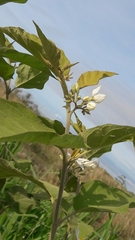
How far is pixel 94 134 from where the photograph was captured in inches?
25.5

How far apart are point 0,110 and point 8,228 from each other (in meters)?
1.01

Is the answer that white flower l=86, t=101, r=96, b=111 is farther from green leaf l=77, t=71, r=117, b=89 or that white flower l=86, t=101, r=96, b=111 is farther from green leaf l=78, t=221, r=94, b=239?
green leaf l=78, t=221, r=94, b=239

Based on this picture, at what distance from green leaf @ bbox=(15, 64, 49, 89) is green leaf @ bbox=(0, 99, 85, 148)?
18.9 inches

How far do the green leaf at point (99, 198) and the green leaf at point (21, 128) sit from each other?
0.65 feet

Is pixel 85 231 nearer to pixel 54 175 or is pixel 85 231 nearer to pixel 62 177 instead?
pixel 62 177

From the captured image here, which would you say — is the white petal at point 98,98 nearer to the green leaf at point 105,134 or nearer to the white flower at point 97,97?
the white flower at point 97,97

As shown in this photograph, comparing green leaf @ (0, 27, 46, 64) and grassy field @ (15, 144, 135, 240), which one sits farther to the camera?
grassy field @ (15, 144, 135, 240)

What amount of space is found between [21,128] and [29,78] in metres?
0.52

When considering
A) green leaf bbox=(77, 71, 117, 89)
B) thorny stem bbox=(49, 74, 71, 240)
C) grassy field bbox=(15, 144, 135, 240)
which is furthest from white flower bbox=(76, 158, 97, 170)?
grassy field bbox=(15, 144, 135, 240)

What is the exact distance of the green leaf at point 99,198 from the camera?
71 cm

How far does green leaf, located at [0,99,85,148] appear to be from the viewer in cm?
53

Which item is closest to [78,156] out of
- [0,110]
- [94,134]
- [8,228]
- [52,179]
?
[94,134]

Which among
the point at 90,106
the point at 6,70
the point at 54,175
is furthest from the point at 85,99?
the point at 54,175

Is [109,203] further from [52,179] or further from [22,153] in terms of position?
[52,179]
